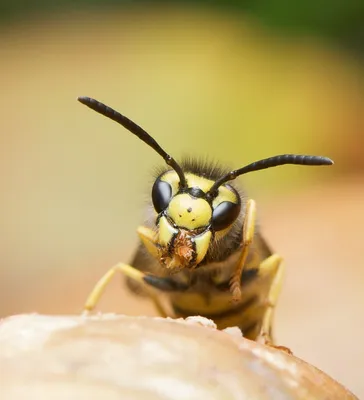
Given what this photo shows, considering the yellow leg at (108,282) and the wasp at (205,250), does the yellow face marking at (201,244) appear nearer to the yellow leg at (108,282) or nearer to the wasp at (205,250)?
the wasp at (205,250)

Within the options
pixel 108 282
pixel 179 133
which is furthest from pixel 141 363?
pixel 179 133

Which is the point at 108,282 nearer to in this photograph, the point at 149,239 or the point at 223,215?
the point at 149,239

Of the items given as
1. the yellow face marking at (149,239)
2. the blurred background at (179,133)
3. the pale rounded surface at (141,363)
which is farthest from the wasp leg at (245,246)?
the blurred background at (179,133)

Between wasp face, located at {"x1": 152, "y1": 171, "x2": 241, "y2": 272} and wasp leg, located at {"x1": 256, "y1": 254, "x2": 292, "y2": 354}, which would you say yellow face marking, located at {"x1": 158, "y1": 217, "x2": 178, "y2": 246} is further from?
wasp leg, located at {"x1": 256, "y1": 254, "x2": 292, "y2": 354}

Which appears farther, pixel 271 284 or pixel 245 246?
pixel 271 284

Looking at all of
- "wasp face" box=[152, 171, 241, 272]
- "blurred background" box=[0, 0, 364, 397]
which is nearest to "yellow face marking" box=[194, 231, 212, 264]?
"wasp face" box=[152, 171, 241, 272]

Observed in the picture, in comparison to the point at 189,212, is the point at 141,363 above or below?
below

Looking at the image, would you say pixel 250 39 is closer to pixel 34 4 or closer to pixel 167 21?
pixel 167 21
